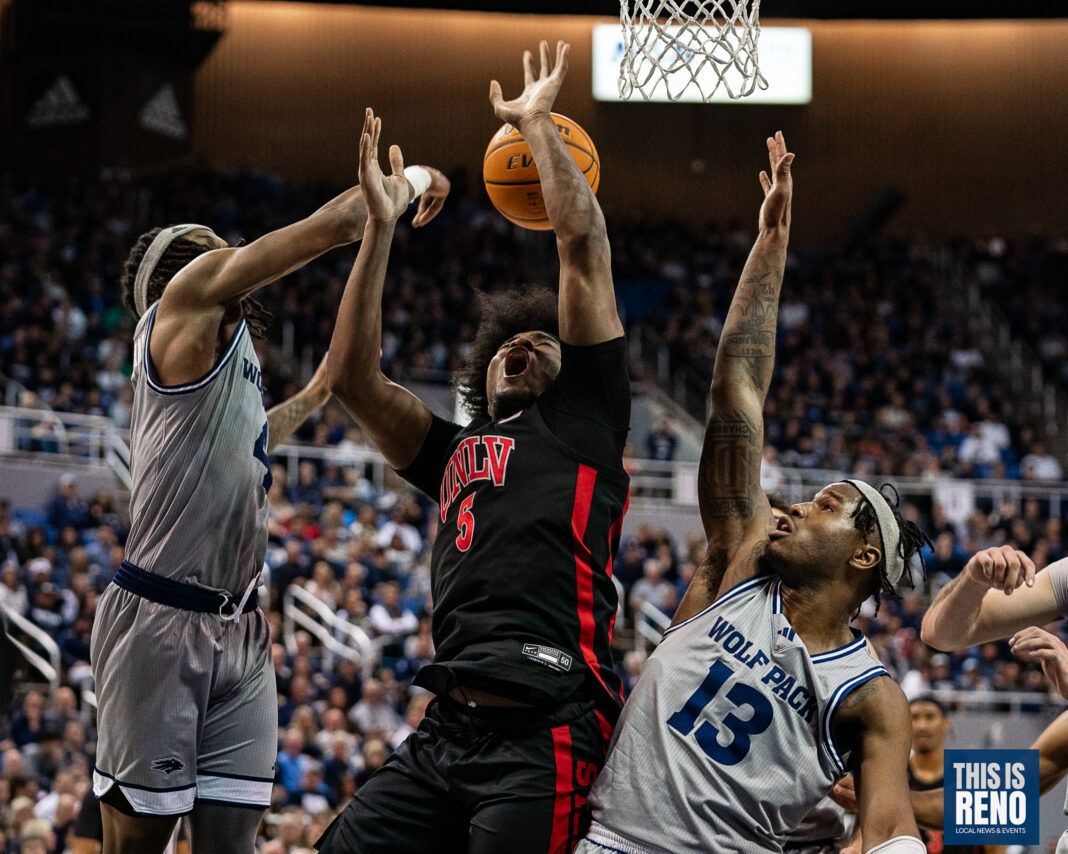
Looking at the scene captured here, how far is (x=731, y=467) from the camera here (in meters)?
3.88

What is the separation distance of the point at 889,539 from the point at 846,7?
67.1ft

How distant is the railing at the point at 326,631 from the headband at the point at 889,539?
874 cm

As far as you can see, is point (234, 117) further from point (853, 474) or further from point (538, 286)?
point (538, 286)

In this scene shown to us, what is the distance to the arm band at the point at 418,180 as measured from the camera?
4.24 metres

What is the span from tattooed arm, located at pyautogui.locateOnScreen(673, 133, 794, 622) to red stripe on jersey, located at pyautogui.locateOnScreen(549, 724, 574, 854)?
56 centimetres

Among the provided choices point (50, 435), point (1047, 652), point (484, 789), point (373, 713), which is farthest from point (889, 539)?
point (50, 435)

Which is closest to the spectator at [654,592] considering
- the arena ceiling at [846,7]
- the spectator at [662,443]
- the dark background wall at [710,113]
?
the spectator at [662,443]

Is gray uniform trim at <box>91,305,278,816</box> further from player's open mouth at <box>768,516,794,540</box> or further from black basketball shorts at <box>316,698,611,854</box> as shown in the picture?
player's open mouth at <box>768,516,794,540</box>

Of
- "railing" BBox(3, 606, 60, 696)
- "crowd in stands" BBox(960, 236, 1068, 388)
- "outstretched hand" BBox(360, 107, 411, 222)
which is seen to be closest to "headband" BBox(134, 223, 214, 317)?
"outstretched hand" BBox(360, 107, 411, 222)

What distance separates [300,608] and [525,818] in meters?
9.99

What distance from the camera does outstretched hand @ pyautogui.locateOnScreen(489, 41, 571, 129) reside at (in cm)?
385

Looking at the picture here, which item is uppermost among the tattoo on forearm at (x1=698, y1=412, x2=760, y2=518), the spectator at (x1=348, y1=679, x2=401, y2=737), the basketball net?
the basketball net

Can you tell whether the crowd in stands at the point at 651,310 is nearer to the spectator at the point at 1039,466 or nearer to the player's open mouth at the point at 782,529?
the spectator at the point at 1039,466

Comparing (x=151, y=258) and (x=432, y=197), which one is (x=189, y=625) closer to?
(x=151, y=258)
